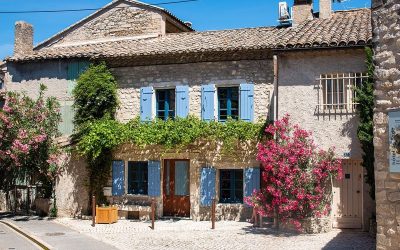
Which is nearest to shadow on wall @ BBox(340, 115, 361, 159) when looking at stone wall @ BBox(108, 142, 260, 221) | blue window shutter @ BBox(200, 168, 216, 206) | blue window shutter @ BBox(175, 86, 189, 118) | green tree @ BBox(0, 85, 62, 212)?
stone wall @ BBox(108, 142, 260, 221)

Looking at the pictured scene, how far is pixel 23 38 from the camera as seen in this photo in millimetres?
20359

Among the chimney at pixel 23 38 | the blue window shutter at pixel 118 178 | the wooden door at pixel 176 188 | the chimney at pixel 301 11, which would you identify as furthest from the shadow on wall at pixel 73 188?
the chimney at pixel 301 11

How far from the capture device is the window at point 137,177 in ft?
55.5

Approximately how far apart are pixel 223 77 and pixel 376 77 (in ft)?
28.9

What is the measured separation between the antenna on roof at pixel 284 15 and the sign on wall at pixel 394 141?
11324 mm

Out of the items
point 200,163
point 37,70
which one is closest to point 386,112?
point 200,163

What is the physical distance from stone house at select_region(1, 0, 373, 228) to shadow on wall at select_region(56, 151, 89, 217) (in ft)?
0.12

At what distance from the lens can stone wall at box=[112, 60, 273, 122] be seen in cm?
1580

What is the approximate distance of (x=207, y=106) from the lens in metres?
16.3

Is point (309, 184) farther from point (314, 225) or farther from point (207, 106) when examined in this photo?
point (207, 106)

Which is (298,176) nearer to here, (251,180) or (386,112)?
(251,180)

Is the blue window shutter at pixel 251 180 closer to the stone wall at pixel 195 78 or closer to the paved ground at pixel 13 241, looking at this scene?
the stone wall at pixel 195 78

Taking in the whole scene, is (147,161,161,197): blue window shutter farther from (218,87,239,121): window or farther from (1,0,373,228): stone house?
(218,87,239,121): window

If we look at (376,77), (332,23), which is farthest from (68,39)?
(376,77)
